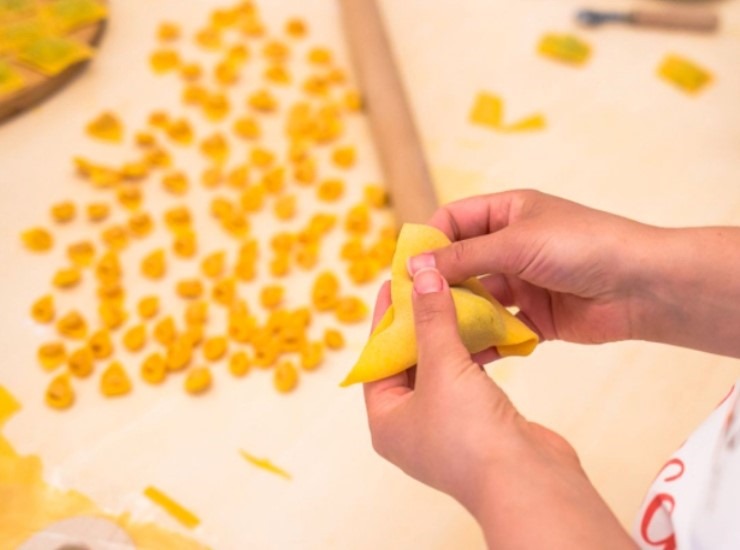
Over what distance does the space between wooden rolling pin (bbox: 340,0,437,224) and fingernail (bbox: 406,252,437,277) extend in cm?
24

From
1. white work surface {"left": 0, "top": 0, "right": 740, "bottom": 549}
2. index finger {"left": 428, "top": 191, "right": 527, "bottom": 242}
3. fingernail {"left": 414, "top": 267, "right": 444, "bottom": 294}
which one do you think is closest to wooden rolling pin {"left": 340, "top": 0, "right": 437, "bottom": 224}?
white work surface {"left": 0, "top": 0, "right": 740, "bottom": 549}

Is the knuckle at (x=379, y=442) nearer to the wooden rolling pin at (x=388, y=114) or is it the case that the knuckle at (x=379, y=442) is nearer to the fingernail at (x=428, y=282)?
the fingernail at (x=428, y=282)

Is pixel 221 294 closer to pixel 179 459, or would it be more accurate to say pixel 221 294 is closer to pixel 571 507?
pixel 179 459

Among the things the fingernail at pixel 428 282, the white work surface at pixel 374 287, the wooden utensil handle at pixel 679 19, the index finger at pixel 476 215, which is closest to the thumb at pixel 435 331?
the fingernail at pixel 428 282

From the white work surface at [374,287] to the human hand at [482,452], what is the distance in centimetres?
22

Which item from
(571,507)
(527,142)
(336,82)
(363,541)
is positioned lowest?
(363,541)

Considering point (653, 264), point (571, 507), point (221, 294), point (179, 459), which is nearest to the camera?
point (571, 507)

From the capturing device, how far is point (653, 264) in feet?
1.71

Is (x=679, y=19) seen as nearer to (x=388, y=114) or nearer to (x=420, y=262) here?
(x=388, y=114)

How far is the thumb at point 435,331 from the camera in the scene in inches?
16.4

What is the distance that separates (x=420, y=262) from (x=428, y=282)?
5 cm

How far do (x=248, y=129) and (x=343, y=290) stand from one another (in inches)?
11.1

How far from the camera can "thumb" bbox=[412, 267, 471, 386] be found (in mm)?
418

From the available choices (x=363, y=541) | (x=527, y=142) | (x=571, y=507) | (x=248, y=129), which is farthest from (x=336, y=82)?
(x=571, y=507)
